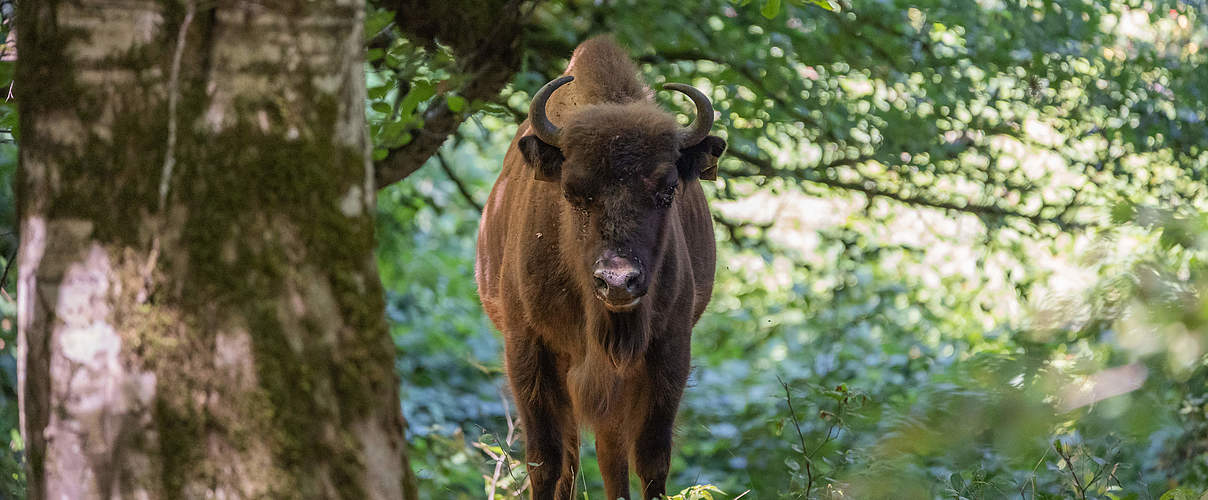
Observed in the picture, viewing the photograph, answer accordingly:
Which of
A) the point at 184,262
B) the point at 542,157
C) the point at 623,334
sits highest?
the point at 184,262

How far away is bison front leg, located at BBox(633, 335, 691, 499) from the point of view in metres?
4.61

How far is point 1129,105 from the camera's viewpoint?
22.2 ft

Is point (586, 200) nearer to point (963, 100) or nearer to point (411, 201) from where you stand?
point (963, 100)

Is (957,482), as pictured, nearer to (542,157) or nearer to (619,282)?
(619,282)

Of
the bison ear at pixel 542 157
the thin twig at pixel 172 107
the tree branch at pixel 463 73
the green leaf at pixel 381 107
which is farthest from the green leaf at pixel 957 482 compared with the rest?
the tree branch at pixel 463 73

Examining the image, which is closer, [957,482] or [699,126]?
[957,482]

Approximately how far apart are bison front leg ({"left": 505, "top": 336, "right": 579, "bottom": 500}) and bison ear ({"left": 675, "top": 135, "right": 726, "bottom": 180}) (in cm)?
102

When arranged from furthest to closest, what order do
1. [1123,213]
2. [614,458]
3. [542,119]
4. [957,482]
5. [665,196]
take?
[614,458] < [542,119] < [665,196] < [957,482] < [1123,213]

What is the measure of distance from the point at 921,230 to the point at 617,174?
15.9ft

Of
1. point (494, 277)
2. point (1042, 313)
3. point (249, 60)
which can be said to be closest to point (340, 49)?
point (249, 60)

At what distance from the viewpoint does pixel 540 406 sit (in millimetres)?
4652

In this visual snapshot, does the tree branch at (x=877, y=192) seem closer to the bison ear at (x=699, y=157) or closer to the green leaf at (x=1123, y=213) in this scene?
the bison ear at (x=699, y=157)

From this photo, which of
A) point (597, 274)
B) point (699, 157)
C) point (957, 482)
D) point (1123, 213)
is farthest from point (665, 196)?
point (1123, 213)

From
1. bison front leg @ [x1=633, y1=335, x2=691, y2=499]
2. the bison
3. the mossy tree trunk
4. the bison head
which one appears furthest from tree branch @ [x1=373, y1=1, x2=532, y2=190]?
the mossy tree trunk
